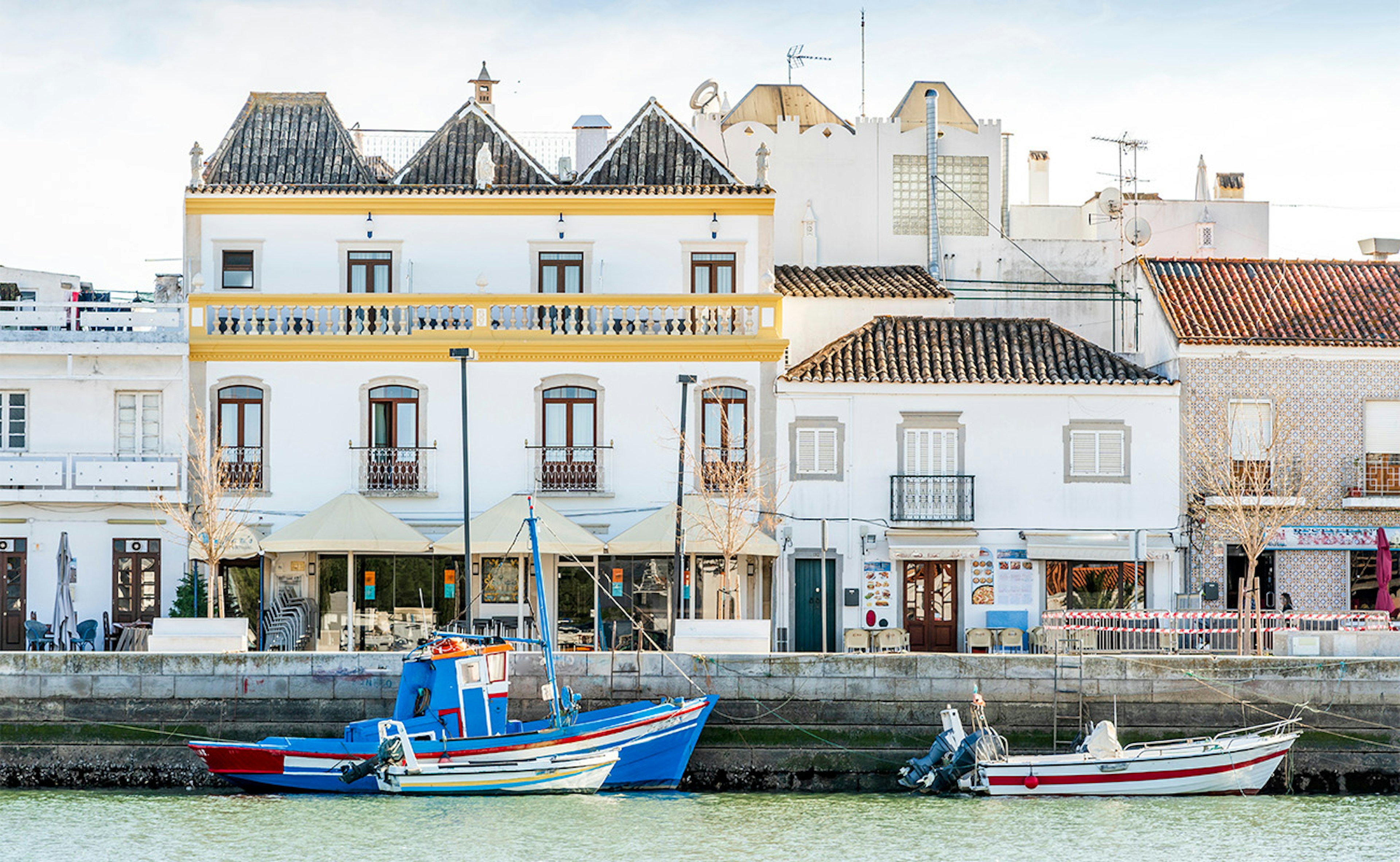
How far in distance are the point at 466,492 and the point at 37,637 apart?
7.64 meters

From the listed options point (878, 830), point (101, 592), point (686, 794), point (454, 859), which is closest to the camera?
→ point (454, 859)

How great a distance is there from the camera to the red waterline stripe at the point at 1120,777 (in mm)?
25781

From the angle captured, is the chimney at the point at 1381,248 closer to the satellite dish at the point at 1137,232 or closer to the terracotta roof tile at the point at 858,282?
the satellite dish at the point at 1137,232

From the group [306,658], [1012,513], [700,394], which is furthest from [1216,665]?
[306,658]

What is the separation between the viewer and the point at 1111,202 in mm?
41969

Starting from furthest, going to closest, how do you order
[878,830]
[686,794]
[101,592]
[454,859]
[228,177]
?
[228,177]
[101,592]
[686,794]
[878,830]
[454,859]

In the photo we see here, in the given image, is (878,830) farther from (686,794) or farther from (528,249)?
(528,249)

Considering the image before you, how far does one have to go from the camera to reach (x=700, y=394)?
33.5 m

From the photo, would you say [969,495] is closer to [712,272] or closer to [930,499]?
[930,499]

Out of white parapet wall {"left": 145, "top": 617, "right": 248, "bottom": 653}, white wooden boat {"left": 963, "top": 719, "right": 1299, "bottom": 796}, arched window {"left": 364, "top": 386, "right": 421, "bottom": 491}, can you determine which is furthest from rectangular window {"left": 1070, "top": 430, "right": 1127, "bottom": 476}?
white parapet wall {"left": 145, "top": 617, "right": 248, "bottom": 653}

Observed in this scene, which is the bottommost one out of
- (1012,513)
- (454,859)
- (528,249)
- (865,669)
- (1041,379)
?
(454,859)

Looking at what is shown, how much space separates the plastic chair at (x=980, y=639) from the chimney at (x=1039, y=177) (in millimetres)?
18878

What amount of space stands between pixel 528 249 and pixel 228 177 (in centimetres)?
572

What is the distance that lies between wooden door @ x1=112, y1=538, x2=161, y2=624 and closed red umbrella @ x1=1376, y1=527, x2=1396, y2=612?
815 inches
